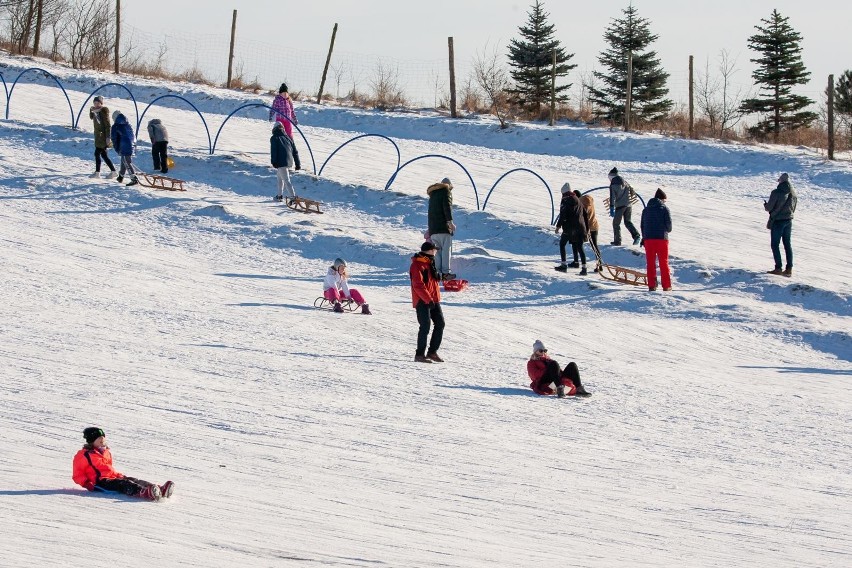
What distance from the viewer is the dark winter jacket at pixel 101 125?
2166cm

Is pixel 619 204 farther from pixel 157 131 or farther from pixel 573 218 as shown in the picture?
pixel 157 131

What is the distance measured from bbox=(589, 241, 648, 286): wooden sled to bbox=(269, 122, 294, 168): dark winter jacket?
19.8 feet

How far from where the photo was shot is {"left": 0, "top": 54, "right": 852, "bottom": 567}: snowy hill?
23.9 ft

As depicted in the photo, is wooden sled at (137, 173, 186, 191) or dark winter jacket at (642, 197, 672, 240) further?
wooden sled at (137, 173, 186, 191)

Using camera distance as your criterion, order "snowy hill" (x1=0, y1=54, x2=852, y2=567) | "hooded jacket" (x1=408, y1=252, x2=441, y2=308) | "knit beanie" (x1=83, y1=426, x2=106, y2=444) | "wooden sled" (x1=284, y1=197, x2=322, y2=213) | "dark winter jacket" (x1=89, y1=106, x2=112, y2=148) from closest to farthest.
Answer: "snowy hill" (x1=0, y1=54, x2=852, y2=567) → "knit beanie" (x1=83, y1=426, x2=106, y2=444) → "hooded jacket" (x1=408, y1=252, x2=441, y2=308) → "dark winter jacket" (x1=89, y1=106, x2=112, y2=148) → "wooden sled" (x1=284, y1=197, x2=322, y2=213)

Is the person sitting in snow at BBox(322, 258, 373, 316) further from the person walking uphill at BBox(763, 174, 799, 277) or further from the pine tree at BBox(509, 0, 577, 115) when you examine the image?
the pine tree at BBox(509, 0, 577, 115)

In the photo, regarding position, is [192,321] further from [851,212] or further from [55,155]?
[851,212]

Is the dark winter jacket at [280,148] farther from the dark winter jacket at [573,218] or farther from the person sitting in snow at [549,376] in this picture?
the person sitting in snow at [549,376]

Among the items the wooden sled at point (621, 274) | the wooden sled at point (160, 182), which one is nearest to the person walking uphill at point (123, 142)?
the wooden sled at point (160, 182)

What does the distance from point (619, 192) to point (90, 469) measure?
1395 centimetres

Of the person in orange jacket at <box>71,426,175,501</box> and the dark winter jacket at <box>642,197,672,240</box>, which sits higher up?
the dark winter jacket at <box>642,197,672,240</box>

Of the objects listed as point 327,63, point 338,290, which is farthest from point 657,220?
point 327,63

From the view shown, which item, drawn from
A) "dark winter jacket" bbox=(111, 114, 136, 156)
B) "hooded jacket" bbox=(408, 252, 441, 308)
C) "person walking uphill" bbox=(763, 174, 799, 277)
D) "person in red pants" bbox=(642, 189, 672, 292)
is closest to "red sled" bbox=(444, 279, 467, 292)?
"person in red pants" bbox=(642, 189, 672, 292)

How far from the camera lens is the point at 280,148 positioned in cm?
2105
